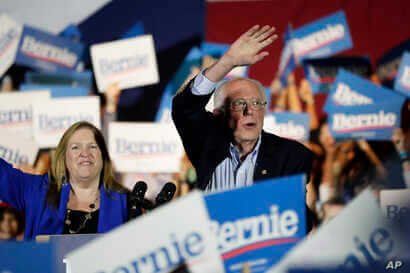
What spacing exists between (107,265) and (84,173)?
167 centimetres

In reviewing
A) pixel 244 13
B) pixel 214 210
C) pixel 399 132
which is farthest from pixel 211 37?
pixel 214 210

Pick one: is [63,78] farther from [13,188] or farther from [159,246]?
[159,246]

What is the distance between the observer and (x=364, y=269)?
1706 mm

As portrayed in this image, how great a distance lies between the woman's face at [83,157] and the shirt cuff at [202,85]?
0.70m

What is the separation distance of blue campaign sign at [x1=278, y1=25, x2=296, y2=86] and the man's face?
12.6ft

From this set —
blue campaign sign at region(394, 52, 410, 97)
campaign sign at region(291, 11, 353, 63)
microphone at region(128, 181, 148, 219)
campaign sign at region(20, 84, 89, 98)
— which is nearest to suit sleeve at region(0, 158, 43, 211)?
microphone at region(128, 181, 148, 219)

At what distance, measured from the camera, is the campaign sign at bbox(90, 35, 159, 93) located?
6350 mm

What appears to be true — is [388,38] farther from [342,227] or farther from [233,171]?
[342,227]

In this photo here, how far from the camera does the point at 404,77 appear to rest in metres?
6.46

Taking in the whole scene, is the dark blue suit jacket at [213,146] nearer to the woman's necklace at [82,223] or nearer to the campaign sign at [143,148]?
the woman's necklace at [82,223]

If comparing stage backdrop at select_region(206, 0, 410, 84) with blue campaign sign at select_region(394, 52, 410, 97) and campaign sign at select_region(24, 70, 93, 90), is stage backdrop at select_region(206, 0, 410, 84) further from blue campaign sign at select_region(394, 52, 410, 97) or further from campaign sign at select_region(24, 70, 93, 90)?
campaign sign at select_region(24, 70, 93, 90)

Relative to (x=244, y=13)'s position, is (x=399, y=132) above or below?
below

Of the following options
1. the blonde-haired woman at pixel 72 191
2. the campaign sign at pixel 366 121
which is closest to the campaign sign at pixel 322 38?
the campaign sign at pixel 366 121

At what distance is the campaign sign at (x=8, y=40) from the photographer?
20.9 feet
